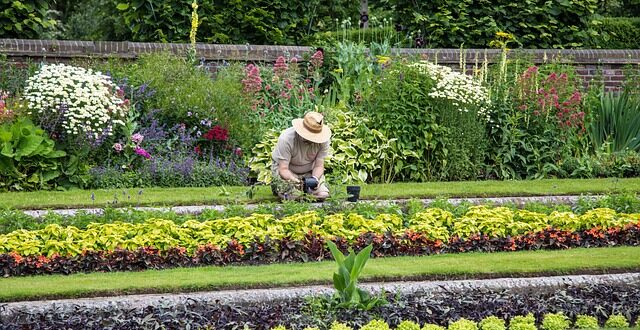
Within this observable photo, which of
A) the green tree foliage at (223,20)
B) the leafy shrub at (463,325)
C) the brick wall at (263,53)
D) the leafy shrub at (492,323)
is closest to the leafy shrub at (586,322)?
the leafy shrub at (492,323)

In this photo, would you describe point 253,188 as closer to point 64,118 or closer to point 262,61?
point 64,118

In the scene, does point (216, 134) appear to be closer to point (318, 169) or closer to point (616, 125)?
point (318, 169)

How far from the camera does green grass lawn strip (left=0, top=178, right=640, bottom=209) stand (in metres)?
10.6

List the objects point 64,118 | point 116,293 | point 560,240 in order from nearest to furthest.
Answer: point 116,293 < point 560,240 < point 64,118

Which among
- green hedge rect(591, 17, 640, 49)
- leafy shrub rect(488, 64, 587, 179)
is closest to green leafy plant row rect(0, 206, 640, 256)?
leafy shrub rect(488, 64, 587, 179)

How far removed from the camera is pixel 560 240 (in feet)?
31.4

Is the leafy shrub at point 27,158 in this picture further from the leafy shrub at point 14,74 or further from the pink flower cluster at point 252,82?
the pink flower cluster at point 252,82

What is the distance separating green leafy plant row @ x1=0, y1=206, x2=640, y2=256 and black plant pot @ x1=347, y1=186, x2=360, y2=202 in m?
0.98

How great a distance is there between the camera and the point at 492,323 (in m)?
7.11

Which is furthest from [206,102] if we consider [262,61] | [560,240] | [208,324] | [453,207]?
[208,324]

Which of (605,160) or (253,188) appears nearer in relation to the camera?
(253,188)

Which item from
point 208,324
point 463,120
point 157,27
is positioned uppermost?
point 157,27

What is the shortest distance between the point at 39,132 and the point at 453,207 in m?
4.67

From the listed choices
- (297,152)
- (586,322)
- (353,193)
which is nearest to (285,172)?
(297,152)
